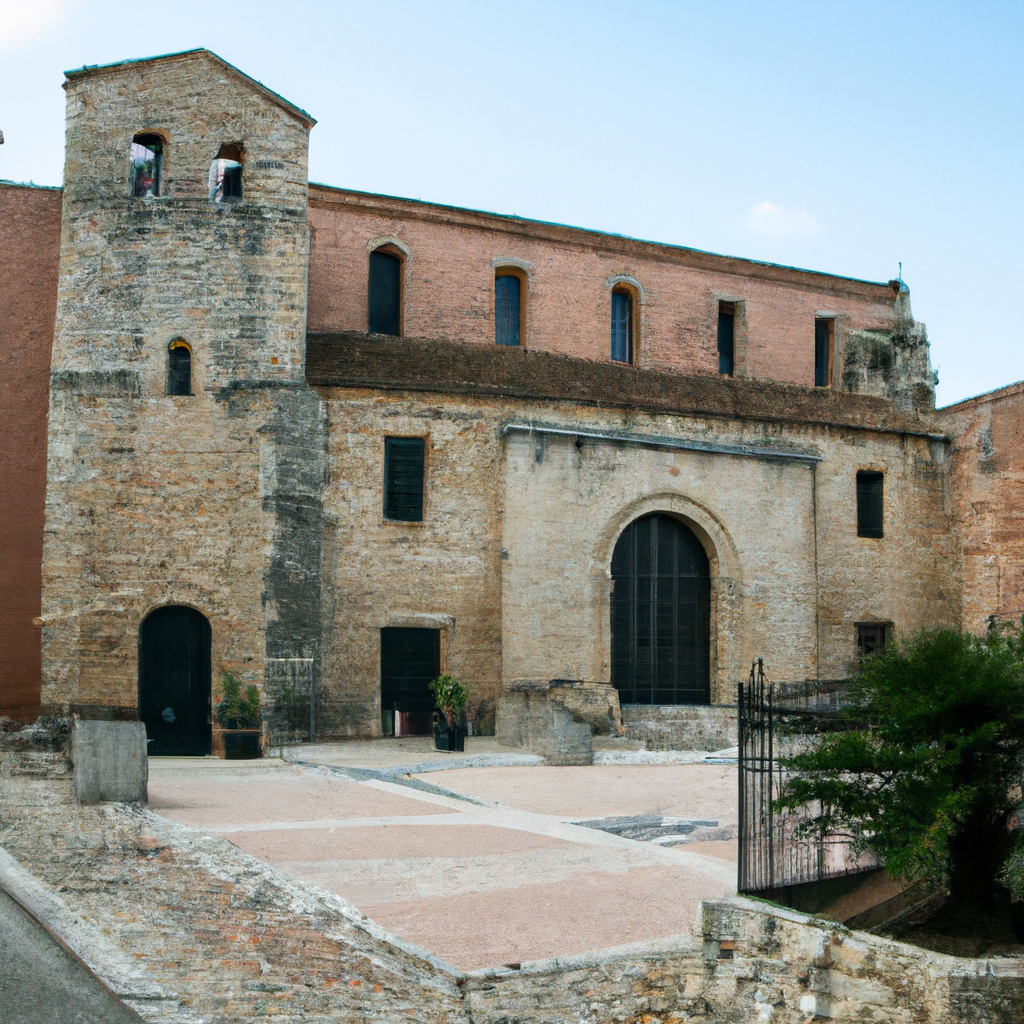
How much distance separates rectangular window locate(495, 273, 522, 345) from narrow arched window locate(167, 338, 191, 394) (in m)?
6.20

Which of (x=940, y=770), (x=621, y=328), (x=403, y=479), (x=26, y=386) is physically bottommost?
(x=940, y=770)

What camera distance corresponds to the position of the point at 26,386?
59.4 feet

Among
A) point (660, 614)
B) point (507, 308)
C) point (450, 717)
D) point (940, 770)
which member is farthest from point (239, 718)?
point (940, 770)

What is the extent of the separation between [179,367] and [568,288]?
25.7ft

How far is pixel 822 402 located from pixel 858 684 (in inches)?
615

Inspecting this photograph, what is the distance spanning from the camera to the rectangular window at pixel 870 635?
21.9 meters

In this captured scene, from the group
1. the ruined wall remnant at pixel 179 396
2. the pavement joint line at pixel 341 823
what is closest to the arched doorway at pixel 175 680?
the ruined wall remnant at pixel 179 396

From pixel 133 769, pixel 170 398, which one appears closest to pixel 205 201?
pixel 170 398

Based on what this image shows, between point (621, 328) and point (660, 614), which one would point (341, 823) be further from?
point (621, 328)

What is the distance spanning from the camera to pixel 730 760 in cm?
1644

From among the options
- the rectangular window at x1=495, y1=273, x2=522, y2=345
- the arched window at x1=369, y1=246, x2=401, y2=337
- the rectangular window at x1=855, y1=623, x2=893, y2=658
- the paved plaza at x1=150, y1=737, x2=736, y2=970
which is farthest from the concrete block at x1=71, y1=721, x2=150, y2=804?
the rectangular window at x1=855, y1=623, x2=893, y2=658

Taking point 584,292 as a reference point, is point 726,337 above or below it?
below

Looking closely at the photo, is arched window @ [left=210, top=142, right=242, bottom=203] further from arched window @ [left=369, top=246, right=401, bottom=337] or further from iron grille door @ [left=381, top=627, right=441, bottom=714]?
iron grille door @ [left=381, top=627, right=441, bottom=714]

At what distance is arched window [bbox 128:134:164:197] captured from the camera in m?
18.1
